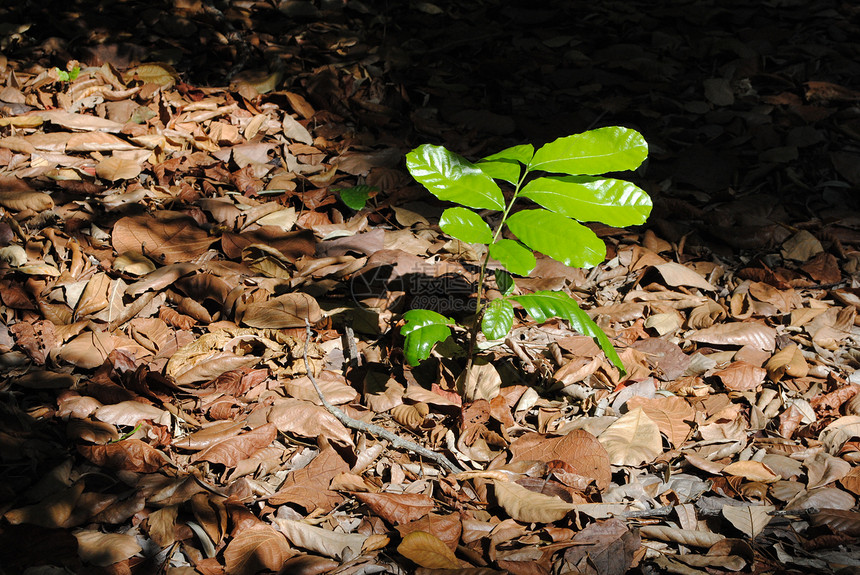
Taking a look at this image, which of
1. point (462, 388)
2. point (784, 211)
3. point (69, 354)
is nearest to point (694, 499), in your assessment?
point (462, 388)

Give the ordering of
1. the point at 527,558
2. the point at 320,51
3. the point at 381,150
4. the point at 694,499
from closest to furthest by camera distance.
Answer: the point at 527,558 → the point at 694,499 → the point at 381,150 → the point at 320,51

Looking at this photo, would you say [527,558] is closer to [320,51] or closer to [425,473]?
[425,473]

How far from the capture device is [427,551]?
1.49 meters

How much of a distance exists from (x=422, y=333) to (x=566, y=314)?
0.35 metres

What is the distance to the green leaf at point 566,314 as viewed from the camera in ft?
5.02

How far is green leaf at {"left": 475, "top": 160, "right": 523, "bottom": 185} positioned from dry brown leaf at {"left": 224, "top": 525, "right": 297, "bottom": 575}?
103cm

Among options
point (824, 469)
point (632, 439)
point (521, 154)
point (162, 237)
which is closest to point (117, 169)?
point (162, 237)

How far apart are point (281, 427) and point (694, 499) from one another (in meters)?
1.12

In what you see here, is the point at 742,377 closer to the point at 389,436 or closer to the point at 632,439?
the point at 632,439

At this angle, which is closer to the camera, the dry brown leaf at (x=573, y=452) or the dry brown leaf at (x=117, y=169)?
the dry brown leaf at (x=573, y=452)

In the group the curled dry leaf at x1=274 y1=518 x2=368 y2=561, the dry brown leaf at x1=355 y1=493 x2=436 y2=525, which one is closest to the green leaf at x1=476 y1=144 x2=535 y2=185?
the dry brown leaf at x1=355 y1=493 x2=436 y2=525

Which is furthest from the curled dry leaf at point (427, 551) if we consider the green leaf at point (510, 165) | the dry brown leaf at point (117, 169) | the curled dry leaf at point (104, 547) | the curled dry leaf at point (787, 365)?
the dry brown leaf at point (117, 169)

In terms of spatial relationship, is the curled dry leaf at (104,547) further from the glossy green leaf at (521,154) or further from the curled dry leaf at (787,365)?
the curled dry leaf at (787,365)

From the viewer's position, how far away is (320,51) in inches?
140
